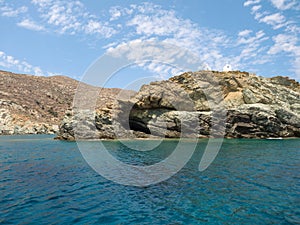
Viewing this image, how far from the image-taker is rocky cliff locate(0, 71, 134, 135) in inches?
4673

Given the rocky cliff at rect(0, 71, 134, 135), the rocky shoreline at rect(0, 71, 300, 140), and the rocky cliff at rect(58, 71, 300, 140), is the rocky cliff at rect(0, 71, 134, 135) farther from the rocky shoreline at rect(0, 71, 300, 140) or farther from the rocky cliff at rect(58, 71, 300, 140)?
the rocky cliff at rect(58, 71, 300, 140)

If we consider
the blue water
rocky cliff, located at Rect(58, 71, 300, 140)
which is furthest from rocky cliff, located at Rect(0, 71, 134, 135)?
the blue water

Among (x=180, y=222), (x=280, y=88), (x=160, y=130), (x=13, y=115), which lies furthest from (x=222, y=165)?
(x=13, y=115)

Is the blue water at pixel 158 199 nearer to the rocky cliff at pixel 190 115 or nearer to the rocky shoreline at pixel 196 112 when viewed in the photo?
the rocky cliff at pixel 190 115

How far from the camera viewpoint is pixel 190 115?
57.8m

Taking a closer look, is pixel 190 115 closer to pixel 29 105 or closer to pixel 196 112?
pixel 196 112

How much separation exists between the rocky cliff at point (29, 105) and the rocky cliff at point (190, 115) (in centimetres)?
5711

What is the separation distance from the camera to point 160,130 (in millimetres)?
57938

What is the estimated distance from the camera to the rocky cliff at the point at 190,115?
5584 cm

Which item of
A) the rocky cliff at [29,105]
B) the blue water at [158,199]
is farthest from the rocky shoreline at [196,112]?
the rocky cliff at [29,105]

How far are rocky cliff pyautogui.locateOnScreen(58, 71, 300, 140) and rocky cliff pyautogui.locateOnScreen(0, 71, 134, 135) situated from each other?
57.1 metres

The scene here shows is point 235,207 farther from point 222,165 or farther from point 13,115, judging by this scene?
point 13,115

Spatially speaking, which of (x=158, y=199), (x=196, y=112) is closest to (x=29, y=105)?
(x=196, y=112)

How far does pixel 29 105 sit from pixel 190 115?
129888 mm
